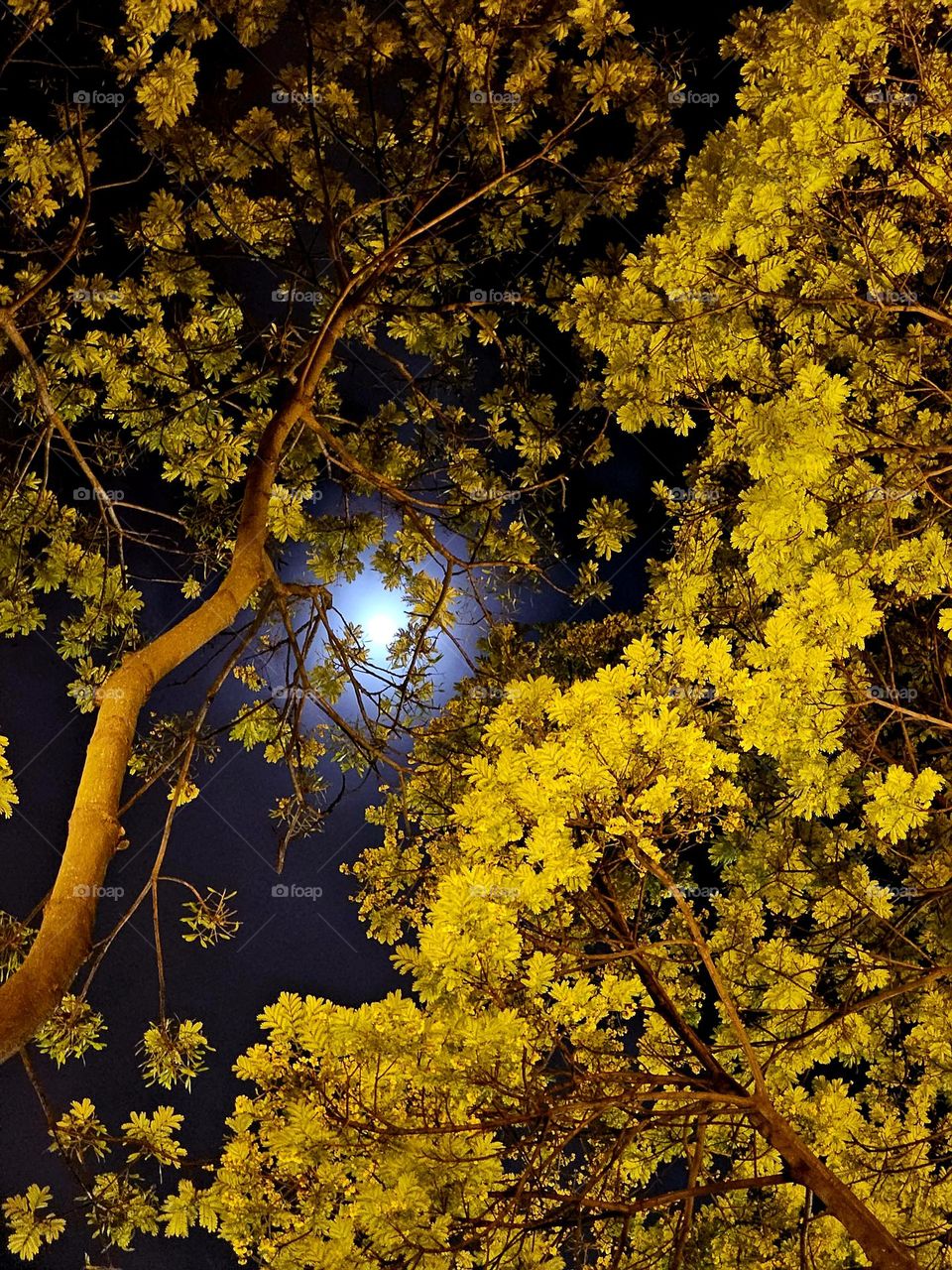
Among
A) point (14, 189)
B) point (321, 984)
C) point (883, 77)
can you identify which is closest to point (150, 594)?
point (14, 189)

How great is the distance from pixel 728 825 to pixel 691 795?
85 cm

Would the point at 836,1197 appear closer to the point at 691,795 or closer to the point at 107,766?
the point at 691,795

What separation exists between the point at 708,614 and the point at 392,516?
236cm

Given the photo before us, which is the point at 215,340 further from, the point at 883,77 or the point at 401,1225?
the point at 401,1225

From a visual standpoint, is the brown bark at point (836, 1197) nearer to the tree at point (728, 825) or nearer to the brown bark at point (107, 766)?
the tree at point (728, 825)

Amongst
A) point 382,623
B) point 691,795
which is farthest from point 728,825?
point 382,623

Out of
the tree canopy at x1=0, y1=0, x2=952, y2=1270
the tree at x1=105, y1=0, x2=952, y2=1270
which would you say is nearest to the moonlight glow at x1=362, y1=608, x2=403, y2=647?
the tree canopy at x1=0, y1=0, x2=952, y2=1270

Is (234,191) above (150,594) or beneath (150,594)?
above

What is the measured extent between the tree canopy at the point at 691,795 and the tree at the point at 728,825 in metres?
0.02

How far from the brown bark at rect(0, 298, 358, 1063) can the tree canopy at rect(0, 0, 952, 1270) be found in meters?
0.05

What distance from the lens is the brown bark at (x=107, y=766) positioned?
2.82 metres

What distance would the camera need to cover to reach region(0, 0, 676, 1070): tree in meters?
5.24

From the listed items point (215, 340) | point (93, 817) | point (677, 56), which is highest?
point (677, 56)

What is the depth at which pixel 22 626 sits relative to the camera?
562 cm
